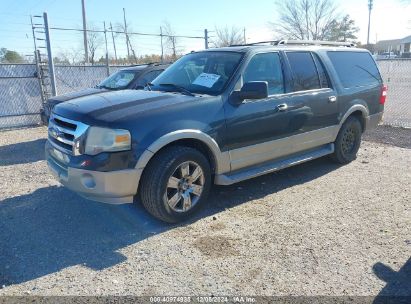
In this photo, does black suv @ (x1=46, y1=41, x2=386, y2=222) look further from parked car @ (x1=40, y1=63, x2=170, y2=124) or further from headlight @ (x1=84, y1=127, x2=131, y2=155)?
parked car @ (x1=40, y1=63, x2=170, y2=124)

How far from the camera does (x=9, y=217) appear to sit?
170 inches

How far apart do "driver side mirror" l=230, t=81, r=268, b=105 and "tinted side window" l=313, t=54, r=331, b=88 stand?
1.65 metres

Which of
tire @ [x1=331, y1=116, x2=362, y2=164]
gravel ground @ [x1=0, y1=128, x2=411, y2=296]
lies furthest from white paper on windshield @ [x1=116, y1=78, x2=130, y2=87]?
tire @ [x1=331, y1=116, x2=362, y2=164]

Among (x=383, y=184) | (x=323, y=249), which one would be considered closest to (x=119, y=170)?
(x=323, y=249)

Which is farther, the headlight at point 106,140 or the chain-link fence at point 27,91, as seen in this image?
the chain-link fence at point 27,91

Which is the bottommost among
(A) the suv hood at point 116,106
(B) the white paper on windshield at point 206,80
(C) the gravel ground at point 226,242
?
(C) the gravel ground at point 226,242

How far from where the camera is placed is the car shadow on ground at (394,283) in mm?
2848

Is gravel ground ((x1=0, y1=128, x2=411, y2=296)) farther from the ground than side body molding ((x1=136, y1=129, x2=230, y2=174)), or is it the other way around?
side body molding ((x1=136, y1=129, x2=230, y2=174))

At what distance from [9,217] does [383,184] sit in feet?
16.4

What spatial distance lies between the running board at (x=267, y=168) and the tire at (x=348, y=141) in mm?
250

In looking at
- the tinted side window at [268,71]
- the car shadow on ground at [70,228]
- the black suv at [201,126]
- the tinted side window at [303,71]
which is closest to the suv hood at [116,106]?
the black suv at [201,126]

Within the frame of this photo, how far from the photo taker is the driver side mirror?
13.6ft

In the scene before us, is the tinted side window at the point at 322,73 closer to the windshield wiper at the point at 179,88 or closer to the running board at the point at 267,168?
the running board at the point at 267,168

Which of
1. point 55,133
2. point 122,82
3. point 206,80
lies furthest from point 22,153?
point 206,80
